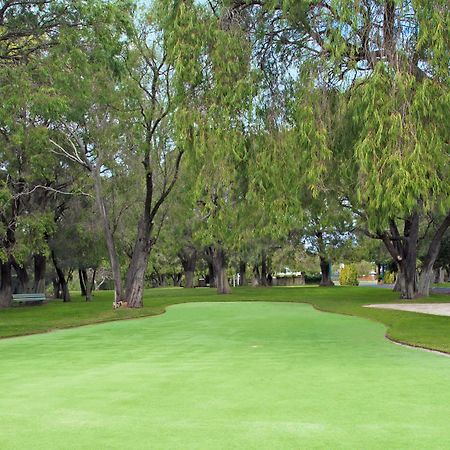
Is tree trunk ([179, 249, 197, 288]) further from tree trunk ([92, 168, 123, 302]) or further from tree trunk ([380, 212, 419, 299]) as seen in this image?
tree trunk ([92, 168, 123, 302])

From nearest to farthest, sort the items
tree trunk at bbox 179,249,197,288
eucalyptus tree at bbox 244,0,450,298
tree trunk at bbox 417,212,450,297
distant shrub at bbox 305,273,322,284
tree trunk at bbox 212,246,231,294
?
eucalyptus tree at bbox 244,0,450,298, tree trunk at bbox 417,212,450,297, tree trunk at bbox 212,246,231,294, tree trunk at bbox 179,249,197,288, distant shrub at bbox 305,273,322,284

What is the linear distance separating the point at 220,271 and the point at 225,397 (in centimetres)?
4012

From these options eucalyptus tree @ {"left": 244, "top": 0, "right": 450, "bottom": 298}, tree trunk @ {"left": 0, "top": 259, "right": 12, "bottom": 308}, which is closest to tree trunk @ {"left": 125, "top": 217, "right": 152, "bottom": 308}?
tree trunk @ {"left": 0, "top": 259, "right": 12, "bottom": 308}

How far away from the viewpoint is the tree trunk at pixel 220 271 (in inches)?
1767

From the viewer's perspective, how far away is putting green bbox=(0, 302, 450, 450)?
4.36 metres

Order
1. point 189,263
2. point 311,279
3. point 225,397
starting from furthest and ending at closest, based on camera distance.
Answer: point 311,279 < point 189,263 < point 225,397

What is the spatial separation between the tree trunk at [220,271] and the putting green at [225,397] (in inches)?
1324

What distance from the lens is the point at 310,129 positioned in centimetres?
944

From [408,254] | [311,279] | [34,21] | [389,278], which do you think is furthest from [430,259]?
[311,279]

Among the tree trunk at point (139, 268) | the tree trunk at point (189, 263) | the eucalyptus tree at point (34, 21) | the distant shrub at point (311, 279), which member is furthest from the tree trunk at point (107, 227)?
the distant shrub at point (311, 279)

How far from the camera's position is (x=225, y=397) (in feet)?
19.1

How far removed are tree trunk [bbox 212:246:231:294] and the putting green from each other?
110ft

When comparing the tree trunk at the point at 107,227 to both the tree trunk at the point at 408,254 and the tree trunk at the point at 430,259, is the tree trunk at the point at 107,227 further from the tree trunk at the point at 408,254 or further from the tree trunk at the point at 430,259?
the tree trunk at the point at 430,259

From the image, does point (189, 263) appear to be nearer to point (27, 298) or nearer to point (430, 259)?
point (27, 298)
